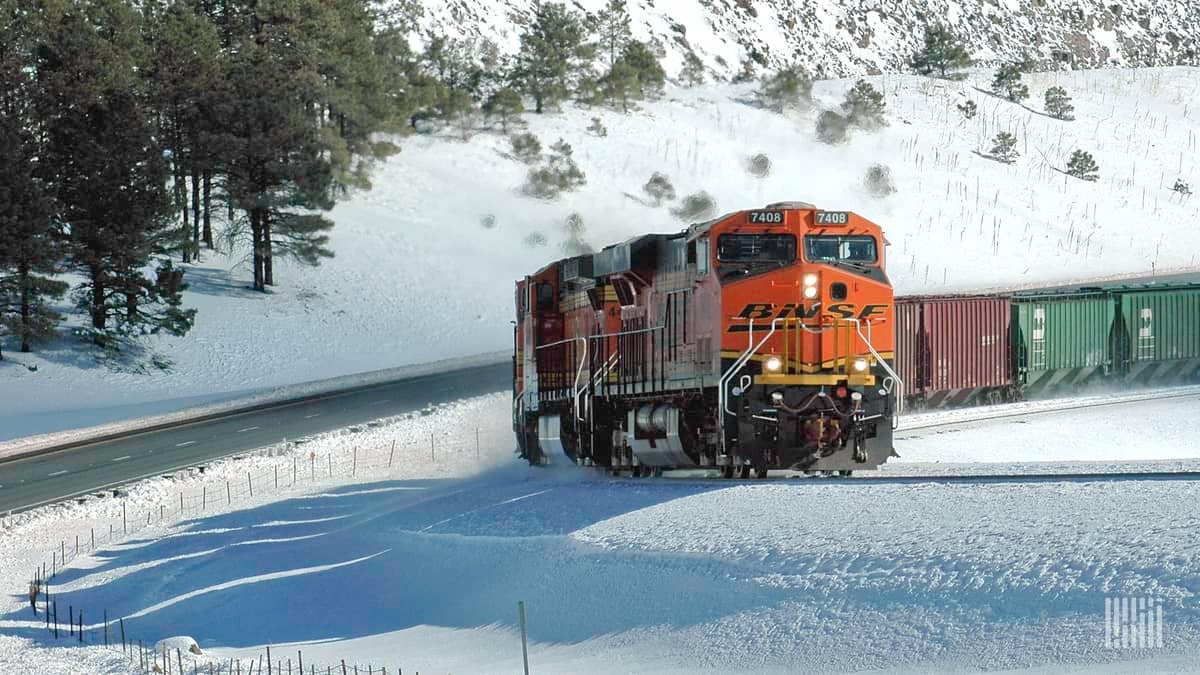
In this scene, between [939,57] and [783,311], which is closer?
[783,311]

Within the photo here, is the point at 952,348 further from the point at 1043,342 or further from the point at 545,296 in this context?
the point at 545,296

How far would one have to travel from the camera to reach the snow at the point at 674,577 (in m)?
15.1

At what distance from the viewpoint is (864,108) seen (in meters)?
94.9

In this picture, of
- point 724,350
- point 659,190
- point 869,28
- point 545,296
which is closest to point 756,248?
point 724,350

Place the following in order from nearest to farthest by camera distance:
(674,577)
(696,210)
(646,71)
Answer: (674,577) → (696,210) → (646,71)

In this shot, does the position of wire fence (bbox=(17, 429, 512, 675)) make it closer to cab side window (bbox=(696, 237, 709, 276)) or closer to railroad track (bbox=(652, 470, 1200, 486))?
railroad track (bbox=(652, 470, 1200, 486))

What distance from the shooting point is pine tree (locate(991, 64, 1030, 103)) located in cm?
10488

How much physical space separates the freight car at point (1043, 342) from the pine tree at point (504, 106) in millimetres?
51361

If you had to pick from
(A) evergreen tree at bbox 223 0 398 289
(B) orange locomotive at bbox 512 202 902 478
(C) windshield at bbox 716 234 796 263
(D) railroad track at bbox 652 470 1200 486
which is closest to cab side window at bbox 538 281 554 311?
(B) orange locomotive at bbox 512 202 902 478

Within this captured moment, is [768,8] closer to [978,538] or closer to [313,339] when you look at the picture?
[313,339]

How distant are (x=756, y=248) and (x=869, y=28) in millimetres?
134510

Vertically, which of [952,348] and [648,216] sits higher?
[648,216]

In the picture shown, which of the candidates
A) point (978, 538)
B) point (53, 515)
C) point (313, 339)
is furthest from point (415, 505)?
point (313, 339)

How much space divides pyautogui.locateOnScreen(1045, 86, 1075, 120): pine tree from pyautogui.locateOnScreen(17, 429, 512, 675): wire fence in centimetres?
7176
